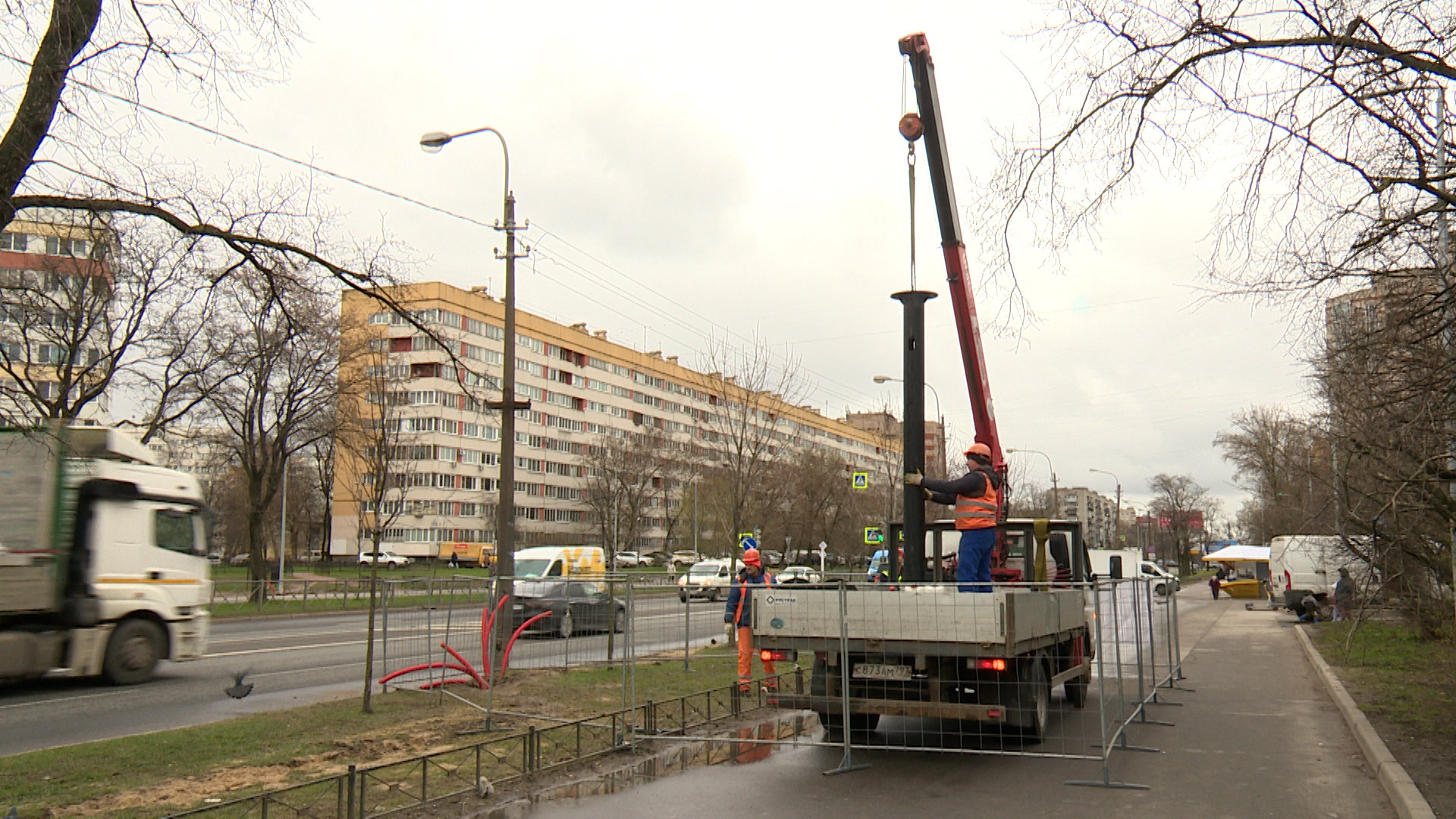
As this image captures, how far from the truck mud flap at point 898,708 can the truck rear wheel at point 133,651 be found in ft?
33.3

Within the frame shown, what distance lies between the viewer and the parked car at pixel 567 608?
11805 millimetres

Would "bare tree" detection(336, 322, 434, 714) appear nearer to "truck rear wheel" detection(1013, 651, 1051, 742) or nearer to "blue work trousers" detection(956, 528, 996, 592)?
"blue work trousers" detection(956, 528, 996, 592)

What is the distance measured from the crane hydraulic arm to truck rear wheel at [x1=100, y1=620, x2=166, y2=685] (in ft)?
38.8

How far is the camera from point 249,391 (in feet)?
124

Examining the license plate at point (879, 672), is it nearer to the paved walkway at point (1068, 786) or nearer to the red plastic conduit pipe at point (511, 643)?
the paved walkway at point (1068, 786)

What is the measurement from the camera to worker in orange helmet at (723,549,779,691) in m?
12.2

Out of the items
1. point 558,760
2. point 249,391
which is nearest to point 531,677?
point 558,760

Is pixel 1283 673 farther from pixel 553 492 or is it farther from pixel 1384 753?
pixel 553 492

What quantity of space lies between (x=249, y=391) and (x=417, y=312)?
29756 mm

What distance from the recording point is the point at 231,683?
14.2m

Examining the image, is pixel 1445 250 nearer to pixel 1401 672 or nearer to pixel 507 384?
pixel 1401 672

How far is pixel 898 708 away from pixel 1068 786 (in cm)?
139

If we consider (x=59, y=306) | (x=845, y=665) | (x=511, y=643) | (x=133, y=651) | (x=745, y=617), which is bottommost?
(x=133, y=651)

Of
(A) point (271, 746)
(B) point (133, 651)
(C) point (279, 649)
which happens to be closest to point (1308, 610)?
(C) point (279, 649)
